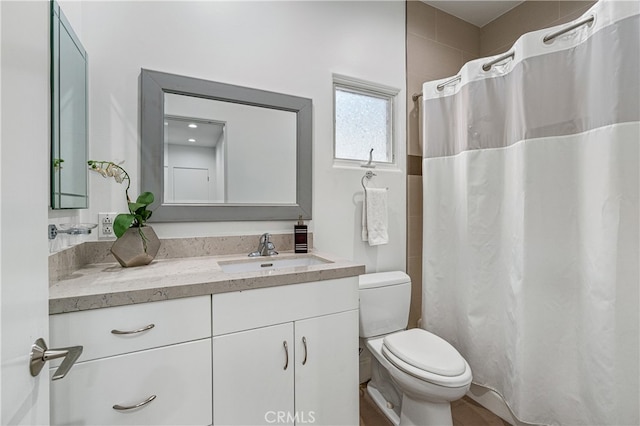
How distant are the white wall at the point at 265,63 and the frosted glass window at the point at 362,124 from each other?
90mm

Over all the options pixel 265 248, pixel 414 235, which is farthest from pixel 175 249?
pixel 414 235

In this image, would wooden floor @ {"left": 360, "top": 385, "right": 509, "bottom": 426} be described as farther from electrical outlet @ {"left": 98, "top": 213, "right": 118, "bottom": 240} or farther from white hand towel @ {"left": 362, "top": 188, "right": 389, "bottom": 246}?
electrical outlet @ {"left": 98, "top": 213, "right": 118, "bottom": 240}

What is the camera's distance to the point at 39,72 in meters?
0.57

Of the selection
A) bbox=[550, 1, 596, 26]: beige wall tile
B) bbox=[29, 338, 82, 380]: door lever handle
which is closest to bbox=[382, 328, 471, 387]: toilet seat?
bbox=[29, 338, 82, 380]: door lever handle

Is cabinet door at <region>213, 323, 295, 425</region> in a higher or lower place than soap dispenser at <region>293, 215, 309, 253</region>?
lower

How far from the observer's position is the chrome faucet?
4.96 ft

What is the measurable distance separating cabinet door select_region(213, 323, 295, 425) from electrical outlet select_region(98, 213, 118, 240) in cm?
76

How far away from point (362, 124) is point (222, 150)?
989 mm

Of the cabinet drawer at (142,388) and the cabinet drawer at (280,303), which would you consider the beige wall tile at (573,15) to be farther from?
the cabinet drawer at (142,388)

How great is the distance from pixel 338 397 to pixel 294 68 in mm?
1744

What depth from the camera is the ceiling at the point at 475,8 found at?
6.89 feet

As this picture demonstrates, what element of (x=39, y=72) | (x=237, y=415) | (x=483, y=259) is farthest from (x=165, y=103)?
(x=483, y=259)

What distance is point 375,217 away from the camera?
1833 mm

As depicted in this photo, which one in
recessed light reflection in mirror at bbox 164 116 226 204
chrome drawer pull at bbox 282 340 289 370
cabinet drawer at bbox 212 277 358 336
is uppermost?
recessed light reflection in mirror at bbox 164 116 226 204
